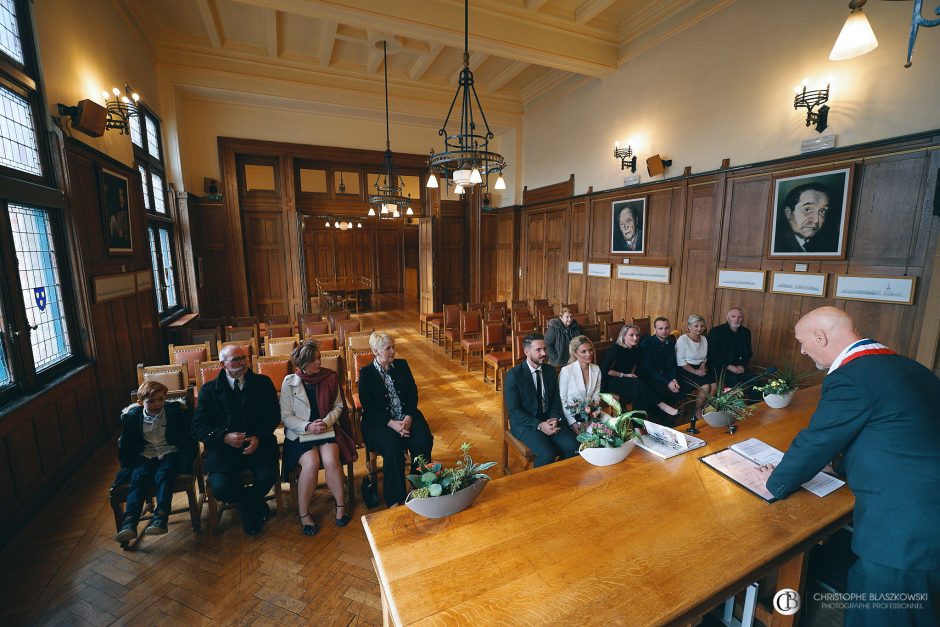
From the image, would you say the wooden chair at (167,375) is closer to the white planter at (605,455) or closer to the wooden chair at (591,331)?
the white planter at (605,455)

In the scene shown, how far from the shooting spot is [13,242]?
2879 millimetres

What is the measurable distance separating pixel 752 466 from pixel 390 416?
232 centimetres

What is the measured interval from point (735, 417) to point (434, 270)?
791 cm

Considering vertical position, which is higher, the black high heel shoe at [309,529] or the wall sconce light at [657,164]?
the wall sconce light at [657,164]

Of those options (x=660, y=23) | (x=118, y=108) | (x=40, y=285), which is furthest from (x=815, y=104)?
(x=118, y=108)

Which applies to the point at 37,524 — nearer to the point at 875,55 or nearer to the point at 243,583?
the point at 243,583

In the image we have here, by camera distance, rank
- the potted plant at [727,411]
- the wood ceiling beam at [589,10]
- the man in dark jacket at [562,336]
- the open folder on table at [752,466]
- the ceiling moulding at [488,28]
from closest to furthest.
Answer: the open folder on table at [752,466] < the potted plant at [727,411] < the man in dark jacket at [562,336] < the ceiling moulding at [488,28] < the wood ceiling beam at [589,10]

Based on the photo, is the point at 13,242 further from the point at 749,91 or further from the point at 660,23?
the point at 660,23

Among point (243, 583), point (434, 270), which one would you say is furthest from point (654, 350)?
point (434, 270)

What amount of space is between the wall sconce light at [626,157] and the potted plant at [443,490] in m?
6.63

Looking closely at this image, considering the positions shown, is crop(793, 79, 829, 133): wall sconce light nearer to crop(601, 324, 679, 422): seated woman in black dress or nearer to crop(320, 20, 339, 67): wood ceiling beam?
crop(601, 324, 679, 422): seated woman in black dress

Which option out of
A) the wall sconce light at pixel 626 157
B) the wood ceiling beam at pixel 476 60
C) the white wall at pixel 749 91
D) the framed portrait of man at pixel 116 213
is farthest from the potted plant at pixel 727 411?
the wood ceiling beam at pixel 476 60

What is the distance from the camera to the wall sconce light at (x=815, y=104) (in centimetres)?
423

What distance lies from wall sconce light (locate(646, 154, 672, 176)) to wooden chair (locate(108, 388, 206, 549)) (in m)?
6.66
